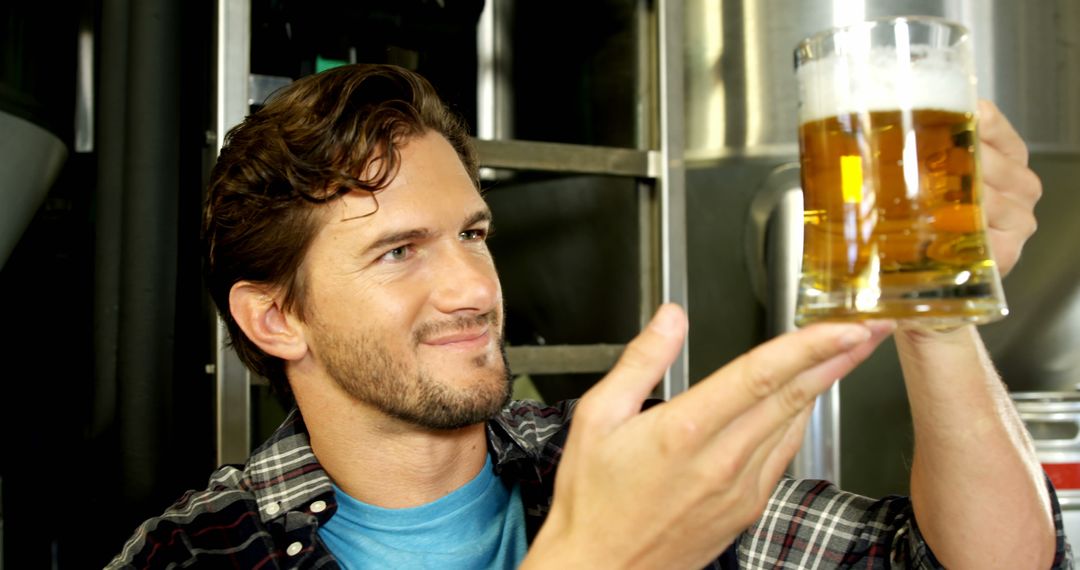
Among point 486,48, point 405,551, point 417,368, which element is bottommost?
point 405,551

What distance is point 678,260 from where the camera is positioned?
5.76 ft

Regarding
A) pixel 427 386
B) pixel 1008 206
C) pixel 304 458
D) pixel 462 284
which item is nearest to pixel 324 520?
pixel 304 458

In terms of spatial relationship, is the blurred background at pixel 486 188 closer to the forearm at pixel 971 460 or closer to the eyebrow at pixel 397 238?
the eyebrow at pixel 397 238

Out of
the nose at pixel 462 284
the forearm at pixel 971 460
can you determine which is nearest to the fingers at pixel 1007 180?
the forearm at pixel 971 460

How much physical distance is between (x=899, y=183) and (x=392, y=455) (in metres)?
0.68

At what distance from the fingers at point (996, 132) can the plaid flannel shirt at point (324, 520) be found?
38 cm

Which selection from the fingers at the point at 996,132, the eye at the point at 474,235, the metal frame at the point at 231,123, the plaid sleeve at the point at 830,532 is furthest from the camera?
the metal frame at the point at 231,123

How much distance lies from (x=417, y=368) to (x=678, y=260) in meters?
0.83

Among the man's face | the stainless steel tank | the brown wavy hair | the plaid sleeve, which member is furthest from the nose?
the stainless steel tank

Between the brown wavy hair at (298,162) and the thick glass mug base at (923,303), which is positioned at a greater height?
the brown wavy hair at (298,162)

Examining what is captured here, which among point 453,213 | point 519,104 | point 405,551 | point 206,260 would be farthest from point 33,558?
point 519,104

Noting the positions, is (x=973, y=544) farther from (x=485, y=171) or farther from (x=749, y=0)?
(x=485, y=171)

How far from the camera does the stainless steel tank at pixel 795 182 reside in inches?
70.0

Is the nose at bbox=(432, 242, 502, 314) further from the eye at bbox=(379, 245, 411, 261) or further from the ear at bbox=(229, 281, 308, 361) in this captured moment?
the ear at bbox=(229, 281, 308, 361)
